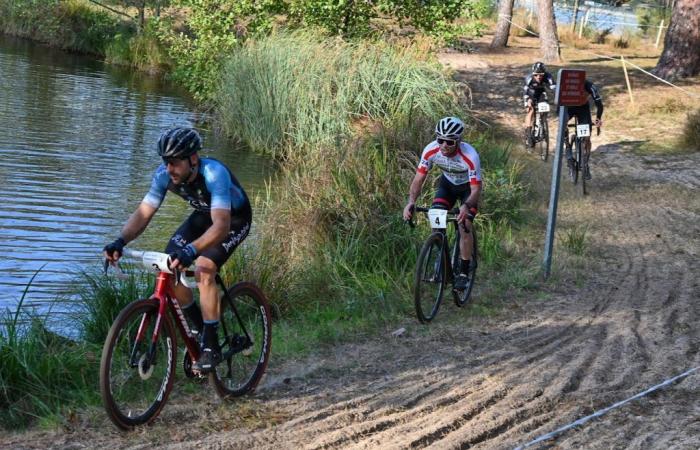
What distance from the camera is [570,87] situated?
1094 cm

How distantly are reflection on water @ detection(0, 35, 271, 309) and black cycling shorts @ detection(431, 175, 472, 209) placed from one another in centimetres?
410

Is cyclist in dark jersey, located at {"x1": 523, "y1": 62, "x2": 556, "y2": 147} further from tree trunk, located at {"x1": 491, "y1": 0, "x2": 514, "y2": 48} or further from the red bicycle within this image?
tree trunk, located at {"x1": 491, "y1": 0, "x2": 514, "y2": 48}

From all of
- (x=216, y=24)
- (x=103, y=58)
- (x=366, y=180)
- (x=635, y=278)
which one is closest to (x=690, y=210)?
(x=635, y=278)

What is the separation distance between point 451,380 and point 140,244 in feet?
20.0

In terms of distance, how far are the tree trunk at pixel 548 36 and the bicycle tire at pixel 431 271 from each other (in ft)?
85.1

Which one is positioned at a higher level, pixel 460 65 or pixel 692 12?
pixel 692 12

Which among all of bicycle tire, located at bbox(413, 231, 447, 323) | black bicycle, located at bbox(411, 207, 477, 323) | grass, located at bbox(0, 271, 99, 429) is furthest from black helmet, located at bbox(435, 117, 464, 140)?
grass, located at bbox(0, 271, 99, 429)

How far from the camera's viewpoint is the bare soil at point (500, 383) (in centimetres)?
623

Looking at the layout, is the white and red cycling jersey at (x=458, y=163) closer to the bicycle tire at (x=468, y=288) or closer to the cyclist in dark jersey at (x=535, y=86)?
the bicycle tire at (x=468, y=288)

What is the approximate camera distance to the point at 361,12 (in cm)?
2419

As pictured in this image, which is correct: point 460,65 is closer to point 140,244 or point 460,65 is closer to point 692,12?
point 692,12

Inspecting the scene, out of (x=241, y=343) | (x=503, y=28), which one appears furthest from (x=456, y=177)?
(x=503, y=28)

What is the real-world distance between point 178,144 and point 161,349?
1.44m

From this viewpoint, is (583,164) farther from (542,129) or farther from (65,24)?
(65,24)
